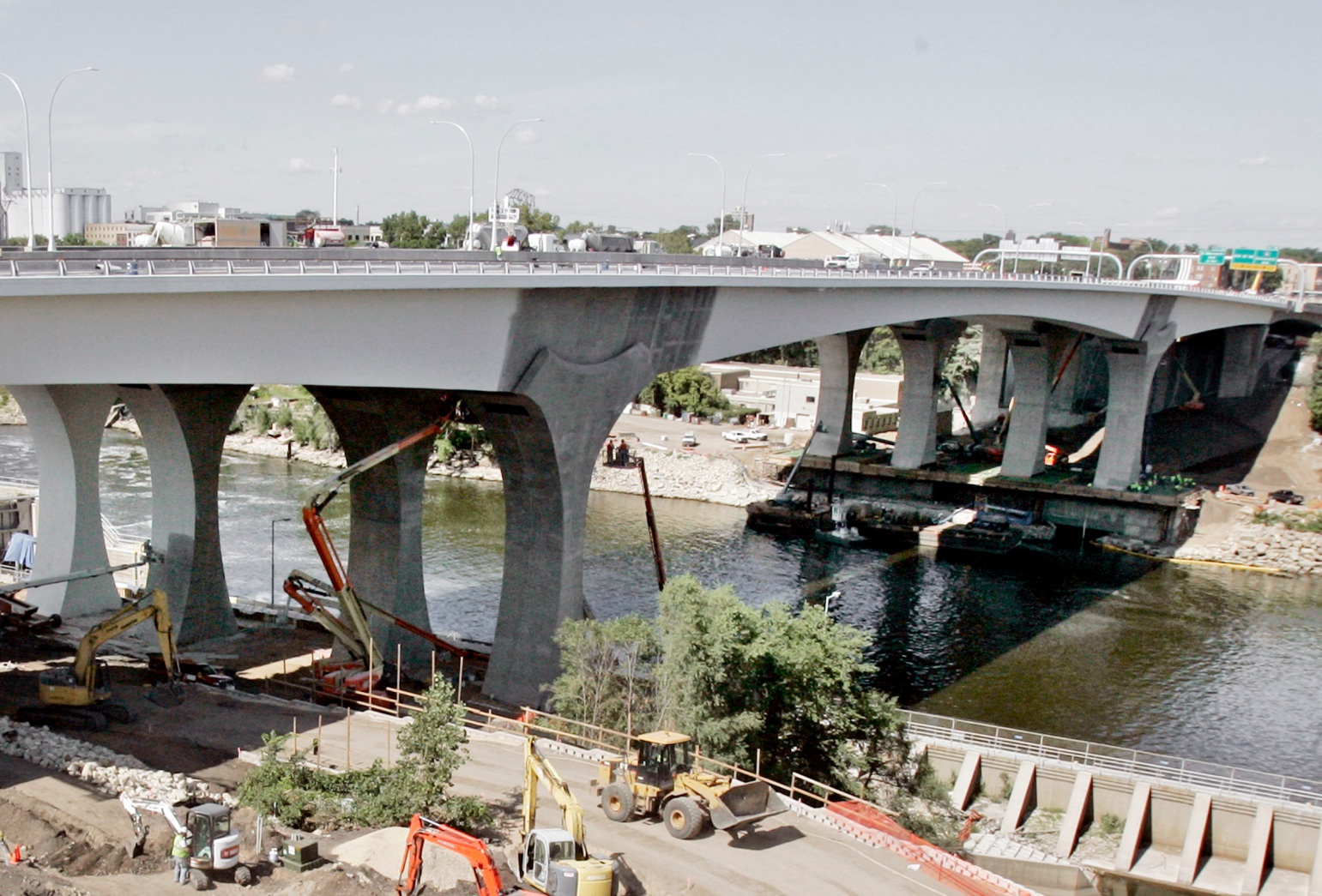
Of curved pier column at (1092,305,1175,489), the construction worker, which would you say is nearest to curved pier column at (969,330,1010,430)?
curved pier column at (1092,305,1175,489)

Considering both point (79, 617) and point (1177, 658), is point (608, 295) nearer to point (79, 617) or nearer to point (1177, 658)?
point (79, 617)

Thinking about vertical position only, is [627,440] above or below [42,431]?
below

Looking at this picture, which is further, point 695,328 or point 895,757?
point 695,328

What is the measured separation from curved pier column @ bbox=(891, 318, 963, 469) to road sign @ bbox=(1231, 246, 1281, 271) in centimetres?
4392

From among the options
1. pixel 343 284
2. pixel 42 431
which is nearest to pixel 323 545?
pixel 343 284

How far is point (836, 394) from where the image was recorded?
67.3m

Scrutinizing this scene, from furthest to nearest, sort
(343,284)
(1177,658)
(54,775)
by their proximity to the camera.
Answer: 1. (1177,658)
2. (343,284)
3. (54,775)

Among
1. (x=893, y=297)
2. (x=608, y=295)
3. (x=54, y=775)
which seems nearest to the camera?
(x=54, y=775)

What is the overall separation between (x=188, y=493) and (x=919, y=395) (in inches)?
1659

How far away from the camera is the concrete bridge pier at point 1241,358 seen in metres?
87.9

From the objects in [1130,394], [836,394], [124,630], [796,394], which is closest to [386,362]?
[124,630]

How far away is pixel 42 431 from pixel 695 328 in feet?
60.2

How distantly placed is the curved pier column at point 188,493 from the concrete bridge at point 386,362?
59 millimetres

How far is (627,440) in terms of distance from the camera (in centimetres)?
7288
